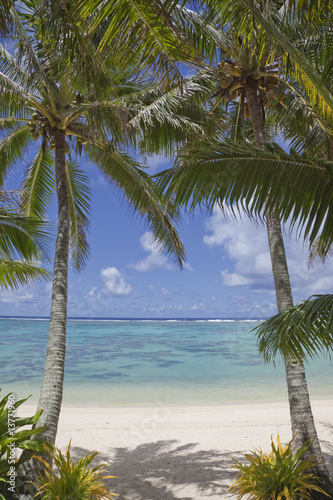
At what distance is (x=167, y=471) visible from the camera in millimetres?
5820

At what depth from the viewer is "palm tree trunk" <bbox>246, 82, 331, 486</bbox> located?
446cm

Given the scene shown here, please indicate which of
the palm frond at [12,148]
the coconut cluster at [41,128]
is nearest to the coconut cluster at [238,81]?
the coconut cluster at [41,128]

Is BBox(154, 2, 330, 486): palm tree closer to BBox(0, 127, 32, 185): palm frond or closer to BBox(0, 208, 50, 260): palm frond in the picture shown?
BBox(0, 208, 50, 260): palm frond

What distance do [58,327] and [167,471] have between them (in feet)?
8.95

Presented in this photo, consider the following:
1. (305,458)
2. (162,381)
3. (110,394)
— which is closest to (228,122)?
(305,458)

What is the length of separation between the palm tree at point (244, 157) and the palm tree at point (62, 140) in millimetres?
350

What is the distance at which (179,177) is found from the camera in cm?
342

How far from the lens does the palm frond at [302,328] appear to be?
300cm

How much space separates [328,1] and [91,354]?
94.1ft

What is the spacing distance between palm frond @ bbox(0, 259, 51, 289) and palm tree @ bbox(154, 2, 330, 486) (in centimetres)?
285

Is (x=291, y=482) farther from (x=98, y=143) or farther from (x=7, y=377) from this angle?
(x=7, y=377)

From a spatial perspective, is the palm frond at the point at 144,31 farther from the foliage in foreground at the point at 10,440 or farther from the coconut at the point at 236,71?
the foliage in foreground at the point at 10,440

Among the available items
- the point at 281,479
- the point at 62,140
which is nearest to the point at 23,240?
the point at 62,140

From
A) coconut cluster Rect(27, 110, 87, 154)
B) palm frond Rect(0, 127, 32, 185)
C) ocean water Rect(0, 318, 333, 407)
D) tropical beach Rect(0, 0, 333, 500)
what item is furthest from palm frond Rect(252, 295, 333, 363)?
palm frond Rect(0, 127, 32, 185)
